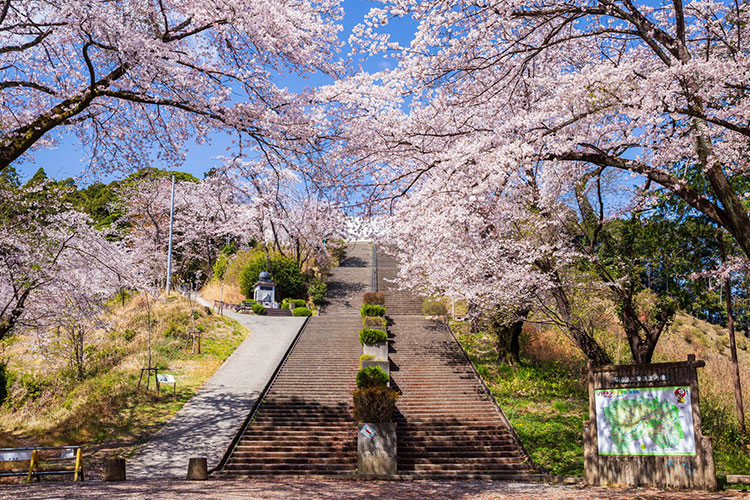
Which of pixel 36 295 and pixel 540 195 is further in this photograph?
pixel 36 295

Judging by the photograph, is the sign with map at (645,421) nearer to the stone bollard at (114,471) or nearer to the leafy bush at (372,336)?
the stone bollard at (114,471)

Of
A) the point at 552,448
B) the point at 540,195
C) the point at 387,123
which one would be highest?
the point at 387,123

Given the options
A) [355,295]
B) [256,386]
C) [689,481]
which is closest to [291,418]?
[256,386]

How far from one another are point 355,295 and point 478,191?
1067 inches

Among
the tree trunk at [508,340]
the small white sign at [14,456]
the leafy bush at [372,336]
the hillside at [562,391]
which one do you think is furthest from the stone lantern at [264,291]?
the small white sign at [14,456]

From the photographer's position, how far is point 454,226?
925cm

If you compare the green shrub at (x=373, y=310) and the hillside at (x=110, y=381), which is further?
the green shrub at (x=373, y=310)

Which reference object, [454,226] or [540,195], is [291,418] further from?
[540,195]

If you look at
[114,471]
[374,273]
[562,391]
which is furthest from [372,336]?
[374,273]

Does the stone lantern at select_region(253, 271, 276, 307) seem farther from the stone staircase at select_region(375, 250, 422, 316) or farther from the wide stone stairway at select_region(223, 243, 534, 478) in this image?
the wide stone stairway at select_region(223, 243, 534, 478)

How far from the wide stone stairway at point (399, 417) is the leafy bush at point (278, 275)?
11517 mm

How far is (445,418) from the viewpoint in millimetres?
13445

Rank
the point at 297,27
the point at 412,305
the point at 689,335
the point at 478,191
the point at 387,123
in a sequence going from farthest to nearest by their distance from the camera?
1. the point at 412,305
2. the point at 689,335
3. the point at 387,123
4. the point at 297,27
5. the point at 478,191

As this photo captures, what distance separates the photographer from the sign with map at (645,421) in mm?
7402
